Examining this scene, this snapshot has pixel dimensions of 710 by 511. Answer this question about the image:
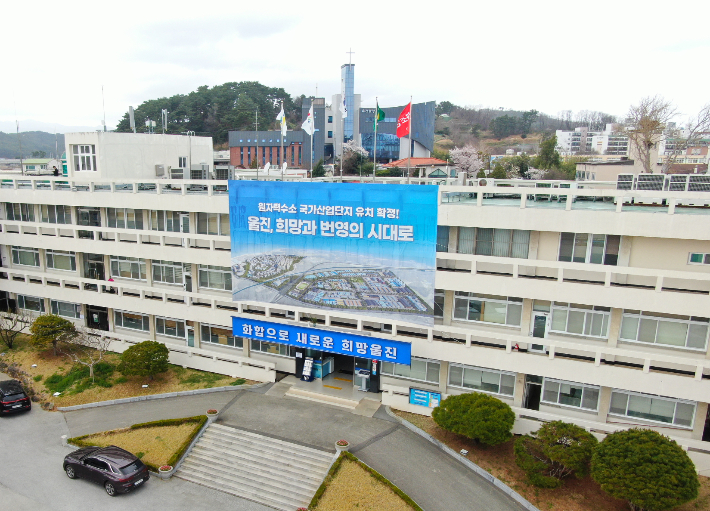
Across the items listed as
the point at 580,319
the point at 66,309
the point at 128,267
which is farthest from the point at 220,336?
the point at 580,319

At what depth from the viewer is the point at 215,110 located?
9769 cm

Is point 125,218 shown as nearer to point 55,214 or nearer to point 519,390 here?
point 55,214

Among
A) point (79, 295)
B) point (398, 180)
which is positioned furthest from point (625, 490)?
point (79, 295)

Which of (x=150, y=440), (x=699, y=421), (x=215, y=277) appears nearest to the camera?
(x=699, y=421)

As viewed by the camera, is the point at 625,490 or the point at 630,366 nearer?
the point at 625,490

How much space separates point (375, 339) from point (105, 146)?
2030 centimetres

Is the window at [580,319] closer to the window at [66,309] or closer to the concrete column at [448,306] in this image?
the concrete column at [448,306]

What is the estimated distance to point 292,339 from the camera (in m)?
24.8

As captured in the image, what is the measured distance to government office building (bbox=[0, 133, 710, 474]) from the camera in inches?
748

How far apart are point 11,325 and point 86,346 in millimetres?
6451

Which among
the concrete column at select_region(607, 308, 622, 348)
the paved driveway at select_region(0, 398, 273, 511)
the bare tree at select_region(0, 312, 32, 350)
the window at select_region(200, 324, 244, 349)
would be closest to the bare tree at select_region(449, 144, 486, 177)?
the window at select_region(200, 324, 244, 349)

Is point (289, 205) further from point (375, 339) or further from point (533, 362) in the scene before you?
point (533, 362)

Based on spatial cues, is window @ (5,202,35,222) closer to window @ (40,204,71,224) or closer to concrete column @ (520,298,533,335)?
window @ (40,204,71,224)

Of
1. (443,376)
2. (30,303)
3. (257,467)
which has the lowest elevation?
(257,467)
